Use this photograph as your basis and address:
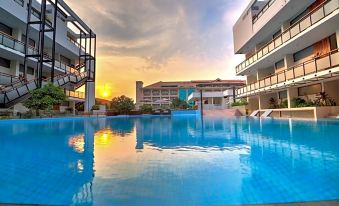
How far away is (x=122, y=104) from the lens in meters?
37.2

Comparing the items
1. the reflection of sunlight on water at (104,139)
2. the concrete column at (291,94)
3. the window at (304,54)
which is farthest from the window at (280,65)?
the reflection of sunlight on water at (104,139)

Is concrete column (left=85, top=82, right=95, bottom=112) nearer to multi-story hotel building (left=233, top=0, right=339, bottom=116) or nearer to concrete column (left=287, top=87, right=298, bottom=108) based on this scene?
multi-story hotel building (left=233, top=0, right=339, bottom=116)

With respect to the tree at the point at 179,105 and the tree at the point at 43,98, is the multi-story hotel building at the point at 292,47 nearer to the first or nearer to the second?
the tree at the point at 179,105

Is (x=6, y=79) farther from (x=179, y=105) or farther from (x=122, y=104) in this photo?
(x=179, y=105)

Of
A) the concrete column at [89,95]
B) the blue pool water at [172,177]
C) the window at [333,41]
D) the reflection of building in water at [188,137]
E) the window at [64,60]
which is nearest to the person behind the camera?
the blue pool water at [172,177]

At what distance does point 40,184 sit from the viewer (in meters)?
3.28

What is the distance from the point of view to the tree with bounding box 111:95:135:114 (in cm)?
3722

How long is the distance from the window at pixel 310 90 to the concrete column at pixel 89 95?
27699mm

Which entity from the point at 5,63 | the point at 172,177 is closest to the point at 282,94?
the point at 172,177

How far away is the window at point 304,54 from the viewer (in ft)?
56.0

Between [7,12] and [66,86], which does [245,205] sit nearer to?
[7,12]

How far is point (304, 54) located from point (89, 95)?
28658 millimetres

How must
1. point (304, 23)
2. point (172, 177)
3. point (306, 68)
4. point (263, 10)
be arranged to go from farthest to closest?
1. point (263, 10)
2. point (306, 68)
3. point (304, 23)
4. point (172, 177)

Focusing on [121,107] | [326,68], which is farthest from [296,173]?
[121,107]
